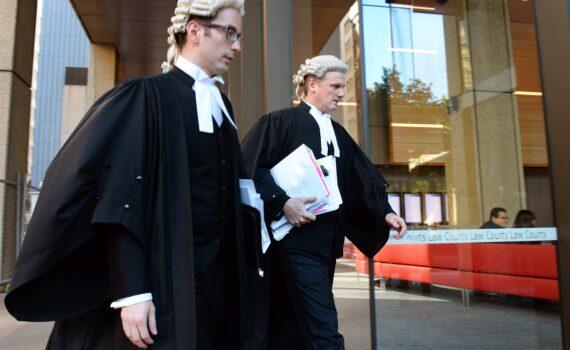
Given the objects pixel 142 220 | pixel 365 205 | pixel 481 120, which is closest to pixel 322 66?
pixel 365 205

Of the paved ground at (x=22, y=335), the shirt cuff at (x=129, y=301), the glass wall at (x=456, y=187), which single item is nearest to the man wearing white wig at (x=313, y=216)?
the glass wall at (x=456, y=187)

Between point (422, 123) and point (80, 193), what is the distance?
9.35 metres

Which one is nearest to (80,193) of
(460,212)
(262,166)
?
(262,166)

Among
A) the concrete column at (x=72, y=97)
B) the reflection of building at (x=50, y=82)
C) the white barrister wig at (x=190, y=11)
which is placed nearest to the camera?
the white barrister wig at (x=190, y=11)

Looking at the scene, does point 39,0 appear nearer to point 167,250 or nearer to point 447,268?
point 447,268

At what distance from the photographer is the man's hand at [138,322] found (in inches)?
50.4

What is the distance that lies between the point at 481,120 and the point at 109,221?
27.1 feet

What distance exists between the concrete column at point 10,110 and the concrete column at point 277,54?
7.00m

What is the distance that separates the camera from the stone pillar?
6910 mm

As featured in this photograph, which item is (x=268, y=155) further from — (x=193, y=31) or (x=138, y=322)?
(x=138, y=322)

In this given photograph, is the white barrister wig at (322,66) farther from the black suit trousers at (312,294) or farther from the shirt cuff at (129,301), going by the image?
the shirt cuff at (129,301)

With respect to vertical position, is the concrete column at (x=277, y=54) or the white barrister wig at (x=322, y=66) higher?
the concrete column at (x=277, y=54)

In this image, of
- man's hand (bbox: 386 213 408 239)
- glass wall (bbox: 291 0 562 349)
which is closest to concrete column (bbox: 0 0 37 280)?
glass wall (bbox: 291 0 562 349)

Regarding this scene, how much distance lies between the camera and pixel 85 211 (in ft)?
4.28
